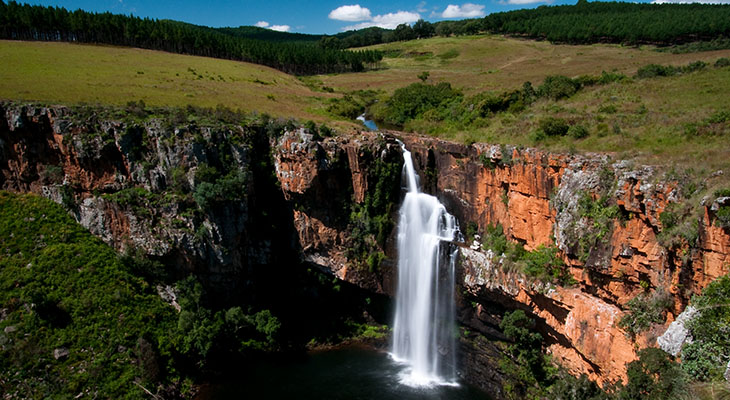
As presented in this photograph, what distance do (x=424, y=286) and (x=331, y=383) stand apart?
9316 mm

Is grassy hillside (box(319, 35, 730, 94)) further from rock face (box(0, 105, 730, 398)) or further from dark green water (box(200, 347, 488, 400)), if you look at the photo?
dark green water (box(200, 347, 488, 400))

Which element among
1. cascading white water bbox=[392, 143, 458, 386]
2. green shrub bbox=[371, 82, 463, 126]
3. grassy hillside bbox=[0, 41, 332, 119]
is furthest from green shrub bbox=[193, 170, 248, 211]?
green shrub bbox=[371, 82, 463, 126]

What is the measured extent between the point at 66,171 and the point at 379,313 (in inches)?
1003

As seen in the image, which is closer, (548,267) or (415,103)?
(548,267)

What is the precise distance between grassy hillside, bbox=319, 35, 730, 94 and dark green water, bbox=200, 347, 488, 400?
104ft

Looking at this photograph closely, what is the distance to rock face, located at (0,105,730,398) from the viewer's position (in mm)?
22125

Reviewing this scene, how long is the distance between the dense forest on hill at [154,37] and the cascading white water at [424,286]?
190 ft

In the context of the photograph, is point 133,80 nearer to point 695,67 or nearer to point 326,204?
point 326,204

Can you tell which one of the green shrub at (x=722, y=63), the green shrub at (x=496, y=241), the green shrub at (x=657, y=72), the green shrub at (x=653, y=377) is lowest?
the green shrub at (x=653, y=377)

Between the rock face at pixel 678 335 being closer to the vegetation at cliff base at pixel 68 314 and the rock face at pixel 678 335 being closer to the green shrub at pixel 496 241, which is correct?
the green shrub at pixel 496 241

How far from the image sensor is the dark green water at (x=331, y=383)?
1013 inches

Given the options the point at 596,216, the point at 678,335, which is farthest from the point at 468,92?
the point at 678,335

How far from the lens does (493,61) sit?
7950cm

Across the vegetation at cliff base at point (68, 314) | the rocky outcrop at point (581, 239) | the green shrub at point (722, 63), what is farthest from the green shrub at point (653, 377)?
the green shrub at point (722, 63)
